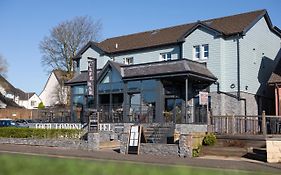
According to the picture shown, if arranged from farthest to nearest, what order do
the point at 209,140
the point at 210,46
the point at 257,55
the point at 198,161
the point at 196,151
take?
the point at 257,55 → the point at 210,46 → the point at 209,140 → the point at 196,151 → the point at 198,161

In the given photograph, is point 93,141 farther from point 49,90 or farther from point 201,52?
point 49,90

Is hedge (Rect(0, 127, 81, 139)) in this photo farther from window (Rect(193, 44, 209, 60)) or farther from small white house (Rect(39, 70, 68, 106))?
small white house (Rect(39, 70, 68, 106))

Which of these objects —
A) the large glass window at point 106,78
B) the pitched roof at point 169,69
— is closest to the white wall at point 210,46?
the pitched roof at point 169,69

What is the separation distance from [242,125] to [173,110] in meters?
5.08

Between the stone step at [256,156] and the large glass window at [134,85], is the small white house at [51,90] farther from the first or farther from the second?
the stone step at [256,156]

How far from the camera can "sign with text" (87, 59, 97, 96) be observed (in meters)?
31.8

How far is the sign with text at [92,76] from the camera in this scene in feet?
104

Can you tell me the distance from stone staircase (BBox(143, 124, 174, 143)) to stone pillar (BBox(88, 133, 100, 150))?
9.20 feet

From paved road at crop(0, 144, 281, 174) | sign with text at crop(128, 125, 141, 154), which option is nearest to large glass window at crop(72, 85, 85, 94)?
sign with text at crop(128, 125, 141, 154)

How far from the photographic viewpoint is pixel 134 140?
21.9 metres

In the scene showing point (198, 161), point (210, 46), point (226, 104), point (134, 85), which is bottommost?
point (198, 161)

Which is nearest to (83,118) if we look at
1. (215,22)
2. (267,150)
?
(215,22)

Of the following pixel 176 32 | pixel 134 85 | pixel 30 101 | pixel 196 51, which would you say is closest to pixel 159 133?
pixel 134 85

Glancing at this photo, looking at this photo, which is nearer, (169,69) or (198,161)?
(198,161)
